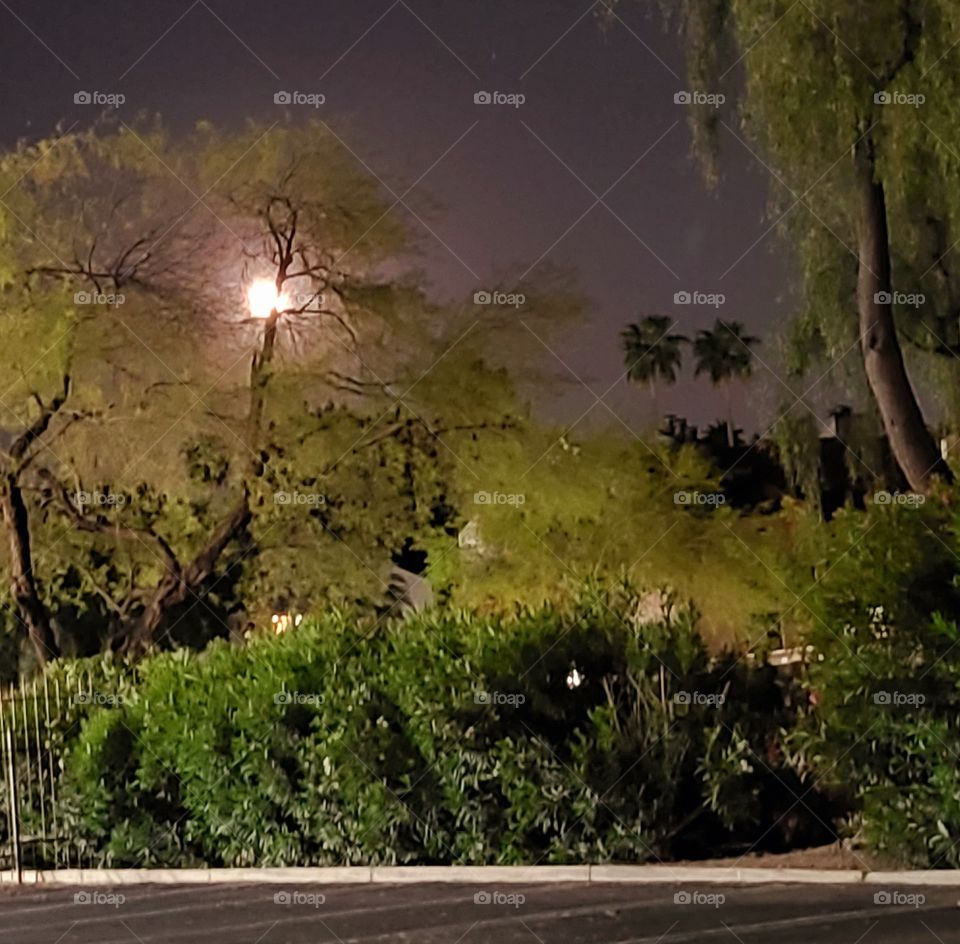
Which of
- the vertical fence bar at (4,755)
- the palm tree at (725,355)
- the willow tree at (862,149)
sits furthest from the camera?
the palm tree at (725,355)

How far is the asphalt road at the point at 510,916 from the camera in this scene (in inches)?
303

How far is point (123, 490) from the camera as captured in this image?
17797 mm

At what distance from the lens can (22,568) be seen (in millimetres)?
17750

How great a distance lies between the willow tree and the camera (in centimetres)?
1159

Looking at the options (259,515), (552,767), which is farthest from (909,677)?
(259,515)

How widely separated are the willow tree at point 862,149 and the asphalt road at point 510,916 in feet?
13.4

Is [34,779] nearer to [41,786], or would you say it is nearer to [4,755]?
[41,786]

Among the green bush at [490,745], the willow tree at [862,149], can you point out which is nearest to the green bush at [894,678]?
the green bush at [490,745]

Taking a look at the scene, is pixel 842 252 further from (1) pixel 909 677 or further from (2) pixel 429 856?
(2) pixel 429 856

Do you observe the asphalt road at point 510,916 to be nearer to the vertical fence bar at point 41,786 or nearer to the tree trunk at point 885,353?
the vertical fence bar at point 41,786

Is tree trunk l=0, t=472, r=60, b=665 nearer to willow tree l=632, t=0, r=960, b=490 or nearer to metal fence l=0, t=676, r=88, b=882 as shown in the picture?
metal fence l=0, t=676, r=88, b=882

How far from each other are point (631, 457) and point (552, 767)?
24.4 ft

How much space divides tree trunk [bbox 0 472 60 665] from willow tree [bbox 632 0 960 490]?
9.98 metres

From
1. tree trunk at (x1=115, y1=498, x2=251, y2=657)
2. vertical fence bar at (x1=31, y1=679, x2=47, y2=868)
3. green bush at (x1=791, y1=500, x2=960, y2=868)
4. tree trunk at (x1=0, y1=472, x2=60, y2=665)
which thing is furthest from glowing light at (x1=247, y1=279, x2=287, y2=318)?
green bush at (x1=791, y1=500, x2=960, y2=868)
